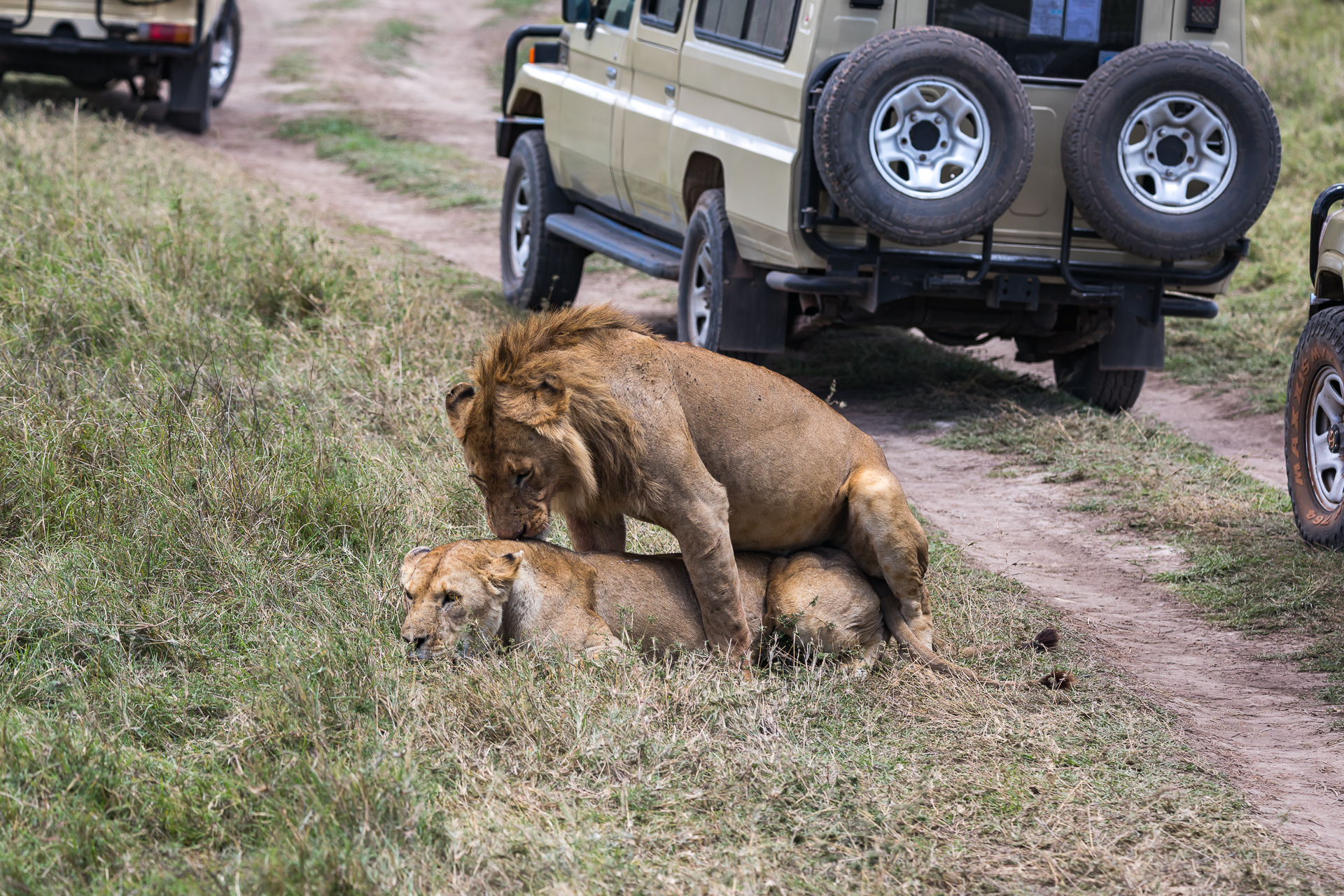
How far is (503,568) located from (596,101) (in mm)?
5282

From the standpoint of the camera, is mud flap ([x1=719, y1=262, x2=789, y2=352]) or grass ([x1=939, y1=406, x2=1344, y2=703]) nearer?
grass ([x1=939, y1=406, x2=1344, y2=703])

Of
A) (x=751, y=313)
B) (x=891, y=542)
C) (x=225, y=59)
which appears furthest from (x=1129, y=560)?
(x=225, y=59)

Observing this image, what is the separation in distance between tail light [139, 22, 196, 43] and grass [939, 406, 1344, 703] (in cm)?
958

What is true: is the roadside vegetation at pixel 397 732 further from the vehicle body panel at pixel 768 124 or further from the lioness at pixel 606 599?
the vehicle body panel at pixel 768 124

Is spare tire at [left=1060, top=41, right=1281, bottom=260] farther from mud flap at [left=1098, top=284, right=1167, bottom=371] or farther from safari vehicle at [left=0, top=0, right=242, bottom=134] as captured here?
safari vehicle at [left=0, top=0, right=242, bottom=134]

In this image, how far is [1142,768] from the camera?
3598mm

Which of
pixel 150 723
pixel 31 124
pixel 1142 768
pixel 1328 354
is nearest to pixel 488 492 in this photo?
pixel 150 723

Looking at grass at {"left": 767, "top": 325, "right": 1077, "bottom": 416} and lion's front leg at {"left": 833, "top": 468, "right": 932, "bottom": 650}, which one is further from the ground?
lion's front leg at {"left": 833, "top": 468, "right": 932, "bottom": 650}

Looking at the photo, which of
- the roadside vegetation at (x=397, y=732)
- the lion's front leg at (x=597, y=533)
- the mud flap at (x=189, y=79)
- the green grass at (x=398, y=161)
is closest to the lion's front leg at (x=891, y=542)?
the roadside vegetation at (x=397, y=732)

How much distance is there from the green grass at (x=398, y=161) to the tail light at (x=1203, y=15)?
24.8 ft

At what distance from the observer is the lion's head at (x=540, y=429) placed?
3.47 metres

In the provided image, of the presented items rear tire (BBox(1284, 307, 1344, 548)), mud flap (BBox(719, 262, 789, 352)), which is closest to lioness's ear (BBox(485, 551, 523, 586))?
rear tire (BBox(1284, 307, 1344, 548))

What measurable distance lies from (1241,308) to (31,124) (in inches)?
360

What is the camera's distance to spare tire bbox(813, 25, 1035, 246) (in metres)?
5.89
